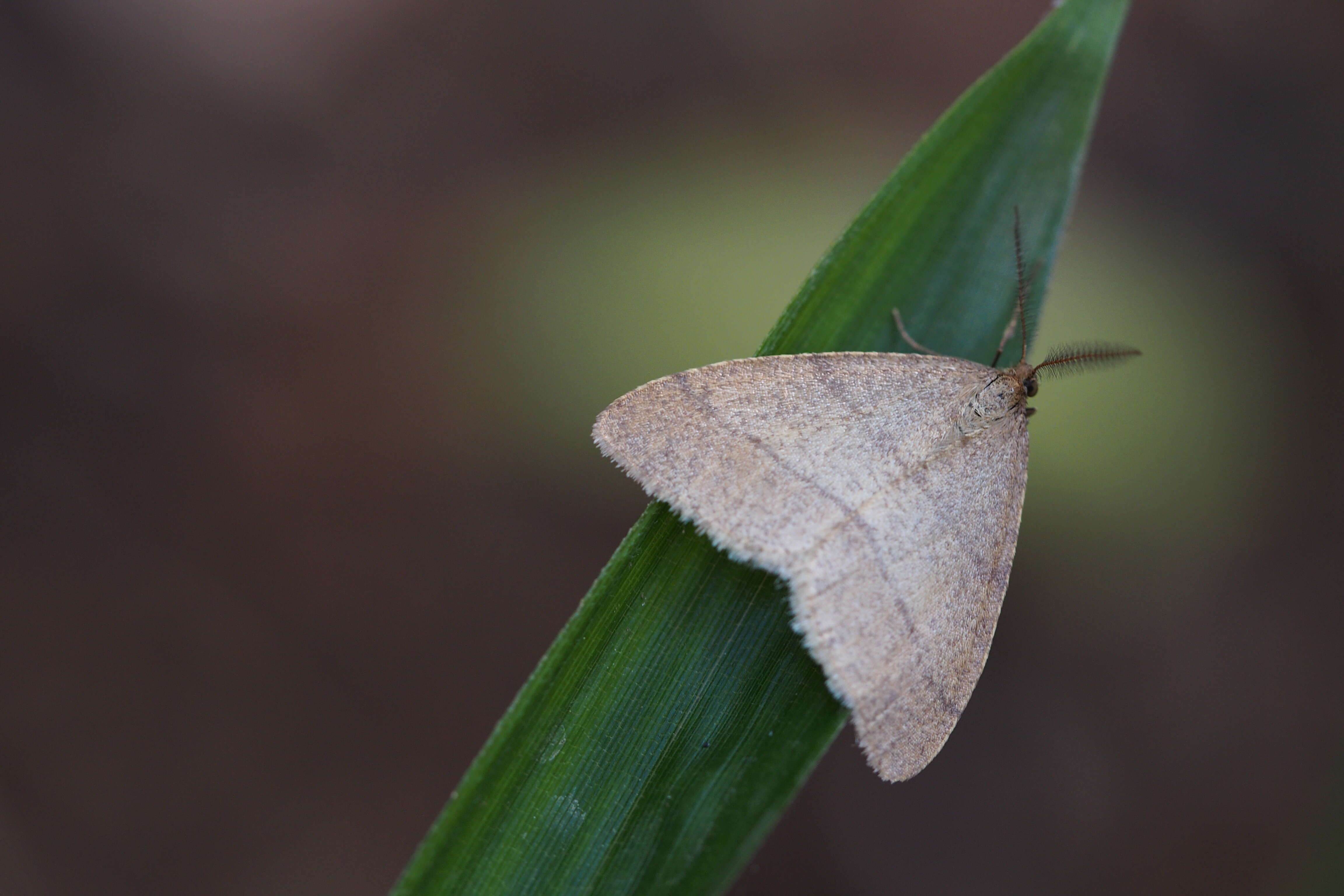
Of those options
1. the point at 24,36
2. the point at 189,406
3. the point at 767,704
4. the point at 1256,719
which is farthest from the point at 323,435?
the point at 1256,719

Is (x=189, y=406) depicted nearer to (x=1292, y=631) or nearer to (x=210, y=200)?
(x=210, y=200)

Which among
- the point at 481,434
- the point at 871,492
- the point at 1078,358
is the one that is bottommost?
the point at 1078,358

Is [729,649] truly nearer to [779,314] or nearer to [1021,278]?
[1021,278]

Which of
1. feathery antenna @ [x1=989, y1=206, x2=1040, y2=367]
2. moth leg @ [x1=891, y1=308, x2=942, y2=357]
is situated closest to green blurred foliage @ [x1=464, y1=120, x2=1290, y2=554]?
feathery antenna @ [x1=989, y1=206, x2=1040, y2=367]

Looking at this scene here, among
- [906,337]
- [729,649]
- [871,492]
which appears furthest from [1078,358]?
[729,649]

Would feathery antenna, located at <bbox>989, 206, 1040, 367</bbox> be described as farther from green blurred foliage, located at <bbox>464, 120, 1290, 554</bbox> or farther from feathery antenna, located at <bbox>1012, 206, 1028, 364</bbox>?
green blurred foliage, located at <bbox>464, 120, 1290, 554</bbox>

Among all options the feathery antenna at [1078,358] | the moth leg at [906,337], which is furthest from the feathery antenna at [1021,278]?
the moth leg at [906,337]
